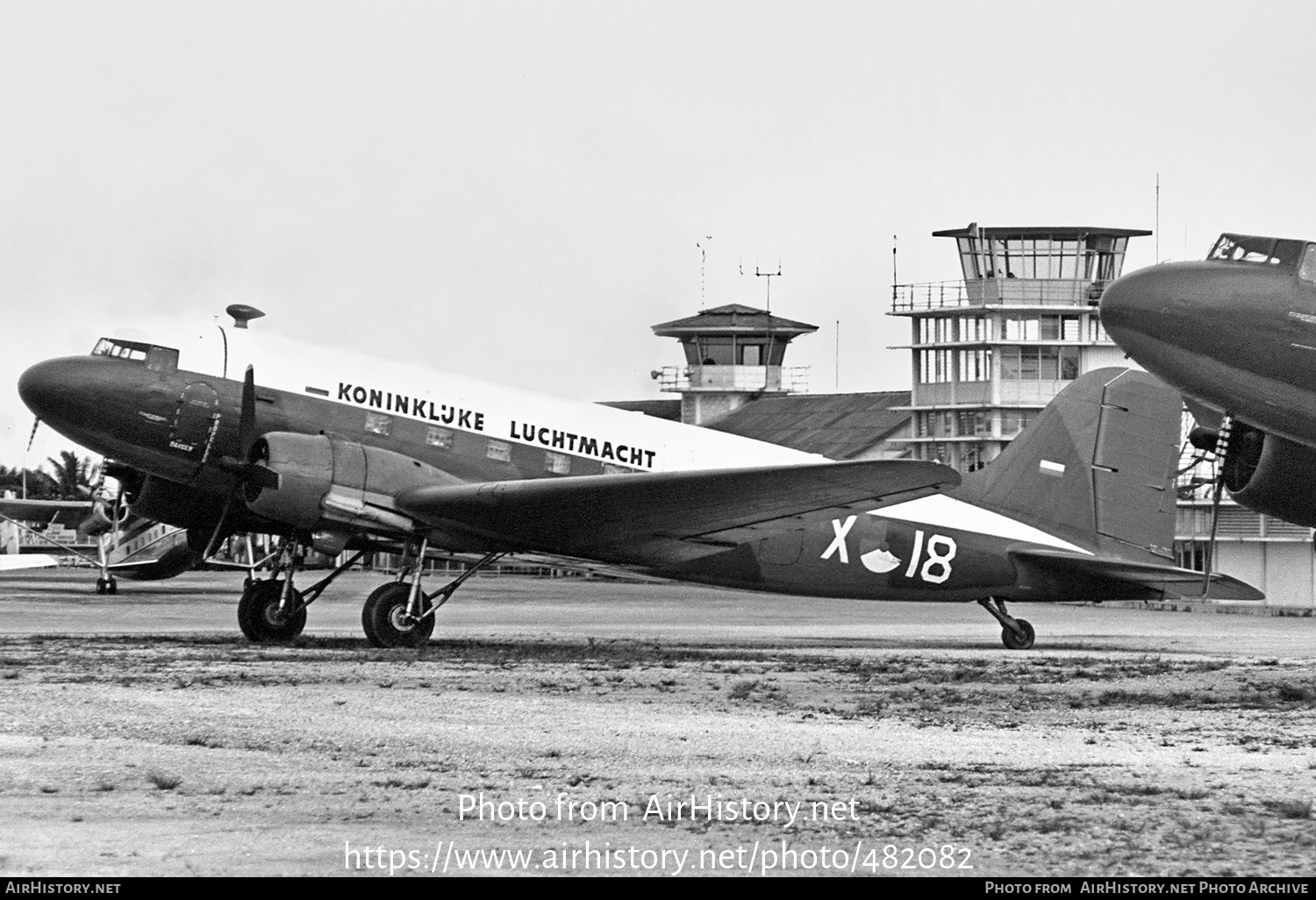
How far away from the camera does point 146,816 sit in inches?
378

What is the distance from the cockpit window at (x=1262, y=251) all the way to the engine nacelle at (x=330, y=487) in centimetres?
1088

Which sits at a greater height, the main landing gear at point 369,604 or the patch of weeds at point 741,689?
the main landing gear at point 369,604

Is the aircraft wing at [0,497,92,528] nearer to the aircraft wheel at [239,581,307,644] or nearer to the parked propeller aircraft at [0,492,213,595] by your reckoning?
the parked propeller aircraft at [0,492,213,595]

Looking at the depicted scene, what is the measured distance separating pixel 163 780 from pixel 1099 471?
17.7 metres

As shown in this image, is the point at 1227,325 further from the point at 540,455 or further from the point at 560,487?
the point at 540,455

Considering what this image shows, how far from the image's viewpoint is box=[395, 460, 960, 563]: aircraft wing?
20109 mm

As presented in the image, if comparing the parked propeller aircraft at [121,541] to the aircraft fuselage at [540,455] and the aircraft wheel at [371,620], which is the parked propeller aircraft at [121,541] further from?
the aircraft wheel at [371,620]

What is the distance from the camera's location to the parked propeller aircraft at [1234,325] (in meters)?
14.6

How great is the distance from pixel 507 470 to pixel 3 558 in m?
38.5

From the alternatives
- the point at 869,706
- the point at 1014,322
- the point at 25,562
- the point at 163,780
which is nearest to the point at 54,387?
the point at 869,706

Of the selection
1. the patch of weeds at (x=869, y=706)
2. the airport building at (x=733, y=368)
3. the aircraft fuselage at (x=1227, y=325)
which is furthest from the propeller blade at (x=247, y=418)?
the airport building at (x=733, y=368)
